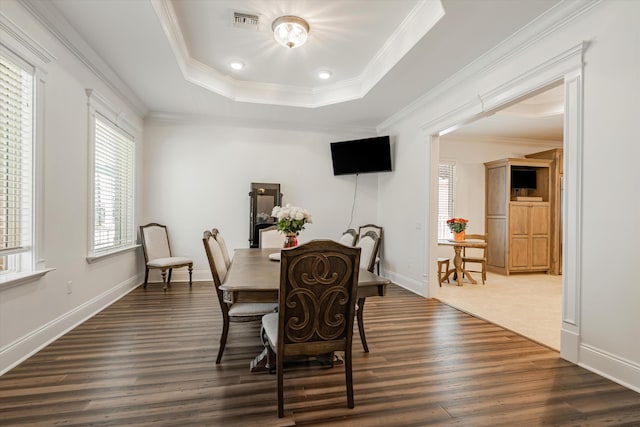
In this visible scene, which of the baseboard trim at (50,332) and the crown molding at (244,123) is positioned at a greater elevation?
the crown molding at (244,123)

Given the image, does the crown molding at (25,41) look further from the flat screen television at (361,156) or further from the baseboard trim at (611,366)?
the baseboard trim at (611,366)

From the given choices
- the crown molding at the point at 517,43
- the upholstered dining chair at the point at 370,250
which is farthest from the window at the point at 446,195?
the upholstered dining chair at the point at 370,250

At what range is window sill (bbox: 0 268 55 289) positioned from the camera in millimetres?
2111

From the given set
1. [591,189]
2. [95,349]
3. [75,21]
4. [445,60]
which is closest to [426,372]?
[591,189]

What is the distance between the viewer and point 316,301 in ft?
5.50

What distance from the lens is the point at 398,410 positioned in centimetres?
176

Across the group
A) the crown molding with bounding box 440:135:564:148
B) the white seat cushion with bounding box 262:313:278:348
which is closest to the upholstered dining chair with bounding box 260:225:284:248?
the white seat cushion with bounding box 262:313:278:348

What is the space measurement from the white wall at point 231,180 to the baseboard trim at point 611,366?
12.6 ft

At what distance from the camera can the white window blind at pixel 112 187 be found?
3591 millimetres

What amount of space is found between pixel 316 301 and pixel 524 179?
6403mm

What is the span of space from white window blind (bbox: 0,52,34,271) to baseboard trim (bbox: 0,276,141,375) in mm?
560

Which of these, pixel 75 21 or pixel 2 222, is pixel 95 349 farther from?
pixel 75 21

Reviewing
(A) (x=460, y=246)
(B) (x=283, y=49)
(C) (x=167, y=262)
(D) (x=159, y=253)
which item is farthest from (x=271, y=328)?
(A) (x=460, y=246)

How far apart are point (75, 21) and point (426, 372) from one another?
3970mm
